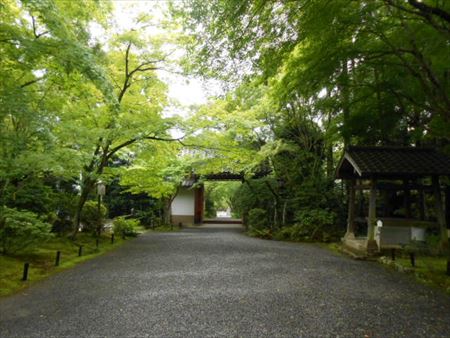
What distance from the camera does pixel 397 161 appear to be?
332 inches

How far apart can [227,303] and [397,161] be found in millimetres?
6435

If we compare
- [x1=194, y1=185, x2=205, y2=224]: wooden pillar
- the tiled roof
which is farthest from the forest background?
[x1=194, y1=185, x2=205, y2=224]: wooden pillar

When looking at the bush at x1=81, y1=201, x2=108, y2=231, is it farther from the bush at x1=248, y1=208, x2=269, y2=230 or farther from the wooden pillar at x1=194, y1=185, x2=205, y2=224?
the wooden pillar at x1=194, y1=185, x2=205, y2=224

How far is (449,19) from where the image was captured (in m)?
4.29

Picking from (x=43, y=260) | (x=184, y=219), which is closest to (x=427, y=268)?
(x=43, y=260)

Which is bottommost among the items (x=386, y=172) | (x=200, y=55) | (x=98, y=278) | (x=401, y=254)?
(x=98, y=278)

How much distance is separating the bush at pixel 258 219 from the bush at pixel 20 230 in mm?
9898

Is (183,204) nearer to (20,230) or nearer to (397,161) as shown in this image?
(20,230)

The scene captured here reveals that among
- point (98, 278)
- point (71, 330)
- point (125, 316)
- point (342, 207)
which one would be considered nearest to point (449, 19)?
point (125, 316)

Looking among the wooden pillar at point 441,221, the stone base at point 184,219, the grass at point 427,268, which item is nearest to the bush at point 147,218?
the stone base at point 184,219

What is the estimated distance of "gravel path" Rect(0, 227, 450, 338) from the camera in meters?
3.78

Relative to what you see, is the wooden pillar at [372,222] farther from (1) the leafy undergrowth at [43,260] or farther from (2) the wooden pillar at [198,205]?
(2) the wooden pillar at [198,205]

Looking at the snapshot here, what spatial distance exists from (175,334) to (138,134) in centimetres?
681

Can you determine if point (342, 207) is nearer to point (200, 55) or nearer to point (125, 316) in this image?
point (200, 55)
